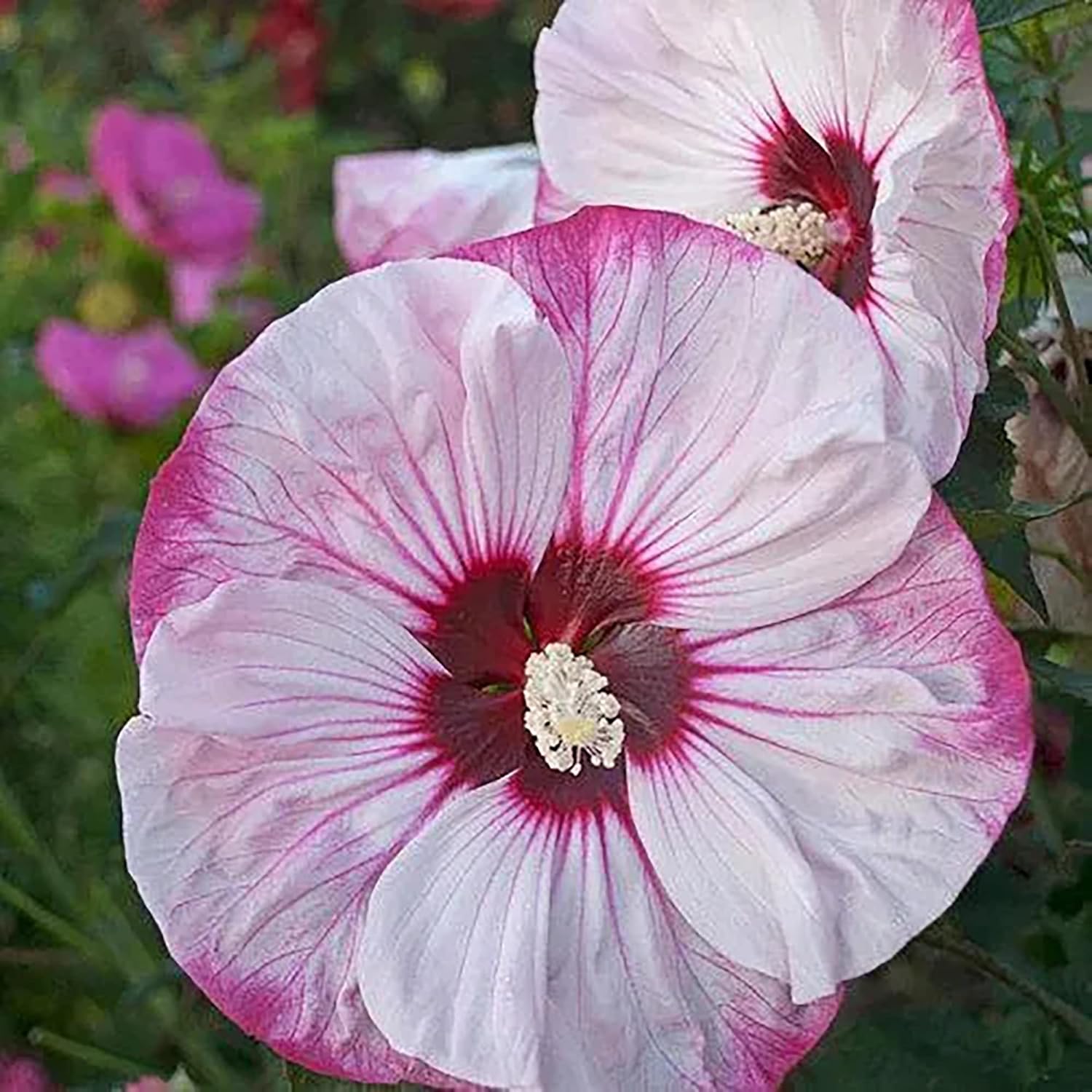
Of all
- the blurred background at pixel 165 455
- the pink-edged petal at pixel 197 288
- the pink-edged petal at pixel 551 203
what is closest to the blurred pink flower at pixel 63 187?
the blurred background at pixel 165 455

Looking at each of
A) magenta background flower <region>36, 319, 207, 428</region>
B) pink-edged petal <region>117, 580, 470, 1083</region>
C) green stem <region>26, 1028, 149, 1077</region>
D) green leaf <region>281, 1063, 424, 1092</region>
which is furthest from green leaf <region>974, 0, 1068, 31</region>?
magenta background flower <region>36, 319, 207, 428</region>

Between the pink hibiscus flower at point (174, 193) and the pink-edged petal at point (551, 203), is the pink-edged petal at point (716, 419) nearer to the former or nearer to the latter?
the pink-edged petal at point (551, 203)

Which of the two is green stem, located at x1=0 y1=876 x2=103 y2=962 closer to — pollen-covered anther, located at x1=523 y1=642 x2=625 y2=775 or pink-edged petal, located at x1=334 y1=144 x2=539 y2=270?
pink-edged petal, located at x1=334 y1=144 x2=539 y2=270

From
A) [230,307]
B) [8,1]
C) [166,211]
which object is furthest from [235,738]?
[8,1]

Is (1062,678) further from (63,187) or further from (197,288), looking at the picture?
(63,187)

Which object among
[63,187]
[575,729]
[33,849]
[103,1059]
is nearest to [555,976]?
[575,729]

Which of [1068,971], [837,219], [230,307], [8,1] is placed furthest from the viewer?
[8,1]

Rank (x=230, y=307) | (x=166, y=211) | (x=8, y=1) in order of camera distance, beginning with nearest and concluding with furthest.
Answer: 1. (x=166, y=211)
2. (x=230, y=307)
3. (x=8, y=1)

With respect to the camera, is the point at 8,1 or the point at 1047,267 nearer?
the point at 1047,267

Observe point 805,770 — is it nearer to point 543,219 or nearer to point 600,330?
point 600,330
